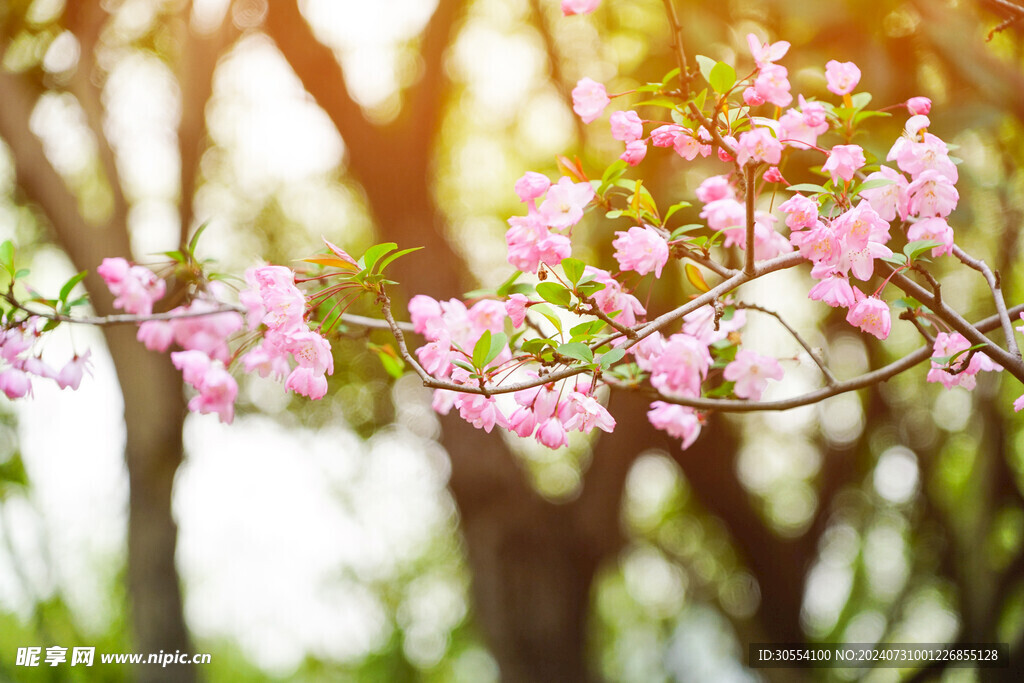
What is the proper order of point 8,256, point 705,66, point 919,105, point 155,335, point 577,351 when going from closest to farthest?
point 577,351, point 705,66, point 919,105, point 8,256, point 155,335

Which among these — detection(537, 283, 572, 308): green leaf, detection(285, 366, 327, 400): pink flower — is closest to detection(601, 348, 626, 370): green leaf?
detection(537, 283, 572, 308): green leaf

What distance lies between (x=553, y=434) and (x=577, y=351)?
0.16 meters

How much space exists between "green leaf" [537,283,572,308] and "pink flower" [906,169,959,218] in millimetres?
558

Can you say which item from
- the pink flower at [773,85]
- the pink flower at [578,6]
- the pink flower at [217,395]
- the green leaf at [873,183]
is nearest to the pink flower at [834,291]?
the green leaf at [873,183]

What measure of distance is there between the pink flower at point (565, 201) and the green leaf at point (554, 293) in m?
0.15

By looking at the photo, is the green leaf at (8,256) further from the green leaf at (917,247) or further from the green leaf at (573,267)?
the green leaf at (917,247)

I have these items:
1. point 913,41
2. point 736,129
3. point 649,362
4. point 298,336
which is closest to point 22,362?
point 298,336

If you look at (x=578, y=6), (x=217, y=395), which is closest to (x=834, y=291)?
(x=578, y=6)

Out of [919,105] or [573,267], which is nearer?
[573,267]

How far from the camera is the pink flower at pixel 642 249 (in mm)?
1101

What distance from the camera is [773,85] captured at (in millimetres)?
1240

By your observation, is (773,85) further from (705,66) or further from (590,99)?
(590,99)

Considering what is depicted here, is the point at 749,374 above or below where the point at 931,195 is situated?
below

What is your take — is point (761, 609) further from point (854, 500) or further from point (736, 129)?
point (736, 129)
